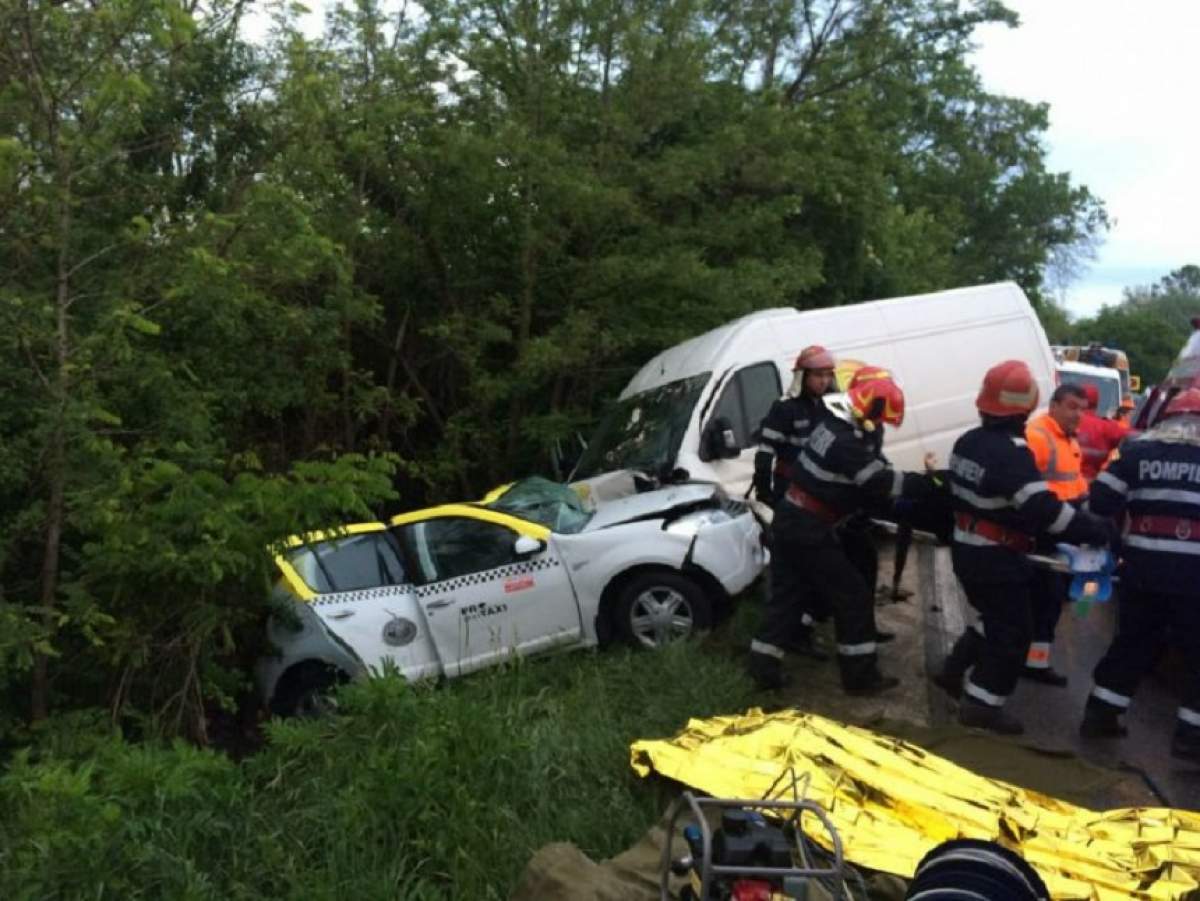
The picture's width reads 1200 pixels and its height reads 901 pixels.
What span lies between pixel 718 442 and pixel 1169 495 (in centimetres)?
420

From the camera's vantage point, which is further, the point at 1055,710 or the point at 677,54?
the point at 677,54

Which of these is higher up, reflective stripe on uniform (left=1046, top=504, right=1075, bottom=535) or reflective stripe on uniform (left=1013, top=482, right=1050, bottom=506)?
reflective stripe on uniform (left=1013, top=482, right=1050, bottom=506)

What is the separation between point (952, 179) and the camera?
3058 cm

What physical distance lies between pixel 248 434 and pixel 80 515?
206 inches

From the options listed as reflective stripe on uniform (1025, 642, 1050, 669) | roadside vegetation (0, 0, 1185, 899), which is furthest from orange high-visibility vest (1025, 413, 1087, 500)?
roadside vegetation (0, 0, 1185, 899)

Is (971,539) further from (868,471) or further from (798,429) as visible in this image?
(798,429)

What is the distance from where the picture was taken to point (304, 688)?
777 centimetres

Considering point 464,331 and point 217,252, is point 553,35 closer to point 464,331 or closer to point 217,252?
point 464,331

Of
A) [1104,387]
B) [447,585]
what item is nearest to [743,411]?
[447,585]

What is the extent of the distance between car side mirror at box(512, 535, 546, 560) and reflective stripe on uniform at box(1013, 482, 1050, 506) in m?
3.19

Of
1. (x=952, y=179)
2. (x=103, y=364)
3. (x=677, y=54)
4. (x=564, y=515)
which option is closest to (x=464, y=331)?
(x=677, y=54)

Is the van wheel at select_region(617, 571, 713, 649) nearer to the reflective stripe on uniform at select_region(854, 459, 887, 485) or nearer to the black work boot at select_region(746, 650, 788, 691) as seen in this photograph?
the black work boot at select_region(746, 650, 788, 691)

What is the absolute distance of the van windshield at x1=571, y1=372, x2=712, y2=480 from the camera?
937 cm

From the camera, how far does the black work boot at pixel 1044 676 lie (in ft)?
20.7
